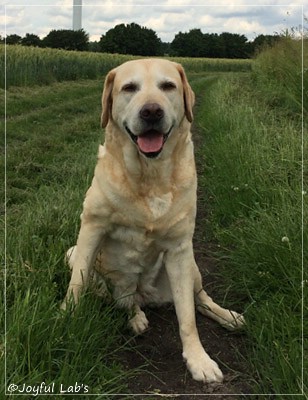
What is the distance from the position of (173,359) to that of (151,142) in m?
1.05

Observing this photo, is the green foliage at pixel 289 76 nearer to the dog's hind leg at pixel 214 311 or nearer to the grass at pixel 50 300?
the grass at pixel 50 300

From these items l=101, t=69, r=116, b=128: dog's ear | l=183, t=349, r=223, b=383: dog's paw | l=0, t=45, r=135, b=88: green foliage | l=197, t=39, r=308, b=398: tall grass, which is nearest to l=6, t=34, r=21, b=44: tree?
l=0, t=45, r=135, b=88: green foliage

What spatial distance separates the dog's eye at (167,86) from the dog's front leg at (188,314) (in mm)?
782

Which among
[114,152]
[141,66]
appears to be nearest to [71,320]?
[114,152]

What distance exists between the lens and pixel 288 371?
191cm

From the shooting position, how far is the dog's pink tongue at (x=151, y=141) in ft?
7.58

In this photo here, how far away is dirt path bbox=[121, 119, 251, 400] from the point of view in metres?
2.09

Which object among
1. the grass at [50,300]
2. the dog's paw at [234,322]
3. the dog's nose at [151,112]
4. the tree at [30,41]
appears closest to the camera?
the grass at [50,300]

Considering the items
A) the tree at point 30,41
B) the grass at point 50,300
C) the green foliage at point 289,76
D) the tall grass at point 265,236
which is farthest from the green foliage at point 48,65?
the tall grass at point 265,236

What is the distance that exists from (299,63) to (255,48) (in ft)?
30.0

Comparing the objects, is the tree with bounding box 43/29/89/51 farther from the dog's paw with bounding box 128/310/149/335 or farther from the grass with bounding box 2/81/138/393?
the dog's paw with bounding box 128/310/149/335

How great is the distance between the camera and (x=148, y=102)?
7.38ft

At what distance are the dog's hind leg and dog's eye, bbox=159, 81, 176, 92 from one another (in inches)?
37.2

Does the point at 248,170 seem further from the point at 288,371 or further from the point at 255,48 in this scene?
the point at 255,48
